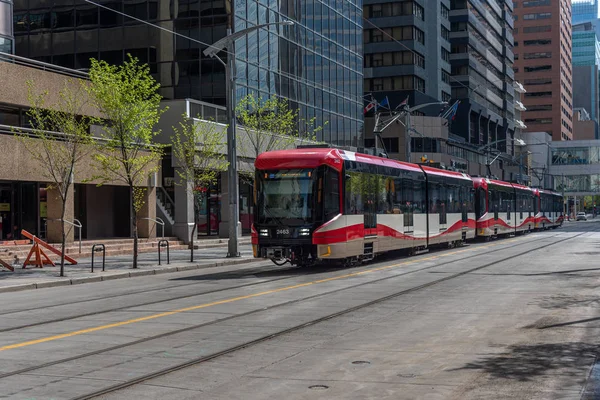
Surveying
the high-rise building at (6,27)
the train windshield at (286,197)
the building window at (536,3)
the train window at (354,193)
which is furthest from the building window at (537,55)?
the train windshield at (286,197)

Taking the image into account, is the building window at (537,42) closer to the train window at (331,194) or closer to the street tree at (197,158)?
the street tree at (197,158)

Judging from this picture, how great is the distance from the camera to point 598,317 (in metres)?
13.3

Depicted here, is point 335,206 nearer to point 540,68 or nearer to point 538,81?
point 538,81

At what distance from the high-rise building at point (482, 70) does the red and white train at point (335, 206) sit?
240ft

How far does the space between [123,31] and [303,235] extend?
84.7ft

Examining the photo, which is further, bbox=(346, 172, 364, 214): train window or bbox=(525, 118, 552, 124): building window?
bbox=(525, 118, 552, 124): building window

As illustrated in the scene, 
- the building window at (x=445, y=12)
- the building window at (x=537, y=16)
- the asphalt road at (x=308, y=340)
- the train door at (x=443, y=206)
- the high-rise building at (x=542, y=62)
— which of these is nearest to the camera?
the asphalt road at (x=308, y=340)

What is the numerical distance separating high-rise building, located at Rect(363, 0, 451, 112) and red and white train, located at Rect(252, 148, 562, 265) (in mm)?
62492

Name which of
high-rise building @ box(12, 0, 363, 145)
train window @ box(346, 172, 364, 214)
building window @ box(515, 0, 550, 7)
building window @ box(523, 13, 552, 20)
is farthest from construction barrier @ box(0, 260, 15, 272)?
building window @ box(515, 0, 550, 7)

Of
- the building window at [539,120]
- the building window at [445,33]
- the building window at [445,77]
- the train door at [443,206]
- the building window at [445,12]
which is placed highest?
the building window at [445,12]

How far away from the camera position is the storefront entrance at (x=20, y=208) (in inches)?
1289

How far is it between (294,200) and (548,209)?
53.1 m

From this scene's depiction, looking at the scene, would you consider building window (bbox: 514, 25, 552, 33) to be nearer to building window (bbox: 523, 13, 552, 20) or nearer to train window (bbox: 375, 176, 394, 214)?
building window (bbox: 523, 13, 552, 20)

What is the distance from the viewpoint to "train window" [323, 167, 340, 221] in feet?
79.2
